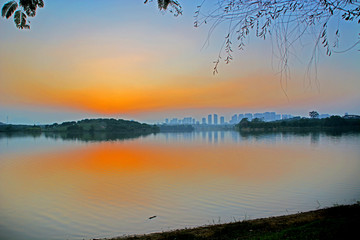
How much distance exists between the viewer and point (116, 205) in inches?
353

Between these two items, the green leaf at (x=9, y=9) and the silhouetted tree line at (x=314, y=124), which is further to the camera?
the silhouetted tree line at (x=314, y=124)

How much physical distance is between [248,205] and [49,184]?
32.6ft

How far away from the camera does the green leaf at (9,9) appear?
2.32 metres

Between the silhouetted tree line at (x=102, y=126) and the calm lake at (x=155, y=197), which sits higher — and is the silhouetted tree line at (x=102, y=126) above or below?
above

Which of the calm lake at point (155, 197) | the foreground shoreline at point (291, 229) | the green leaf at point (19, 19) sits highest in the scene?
the green leaf at point (19, 19)

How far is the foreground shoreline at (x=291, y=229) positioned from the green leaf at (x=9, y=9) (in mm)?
4419

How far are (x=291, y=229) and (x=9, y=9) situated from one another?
4.91 metres

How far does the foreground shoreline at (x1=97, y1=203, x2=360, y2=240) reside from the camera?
3562mm

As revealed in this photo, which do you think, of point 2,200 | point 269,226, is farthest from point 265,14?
point 2,200

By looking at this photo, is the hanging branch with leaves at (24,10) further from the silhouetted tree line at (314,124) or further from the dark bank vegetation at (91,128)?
the dark bank vegetation at (91,128)

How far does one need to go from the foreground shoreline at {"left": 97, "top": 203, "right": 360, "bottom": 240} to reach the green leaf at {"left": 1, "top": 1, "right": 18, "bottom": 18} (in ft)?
14.5

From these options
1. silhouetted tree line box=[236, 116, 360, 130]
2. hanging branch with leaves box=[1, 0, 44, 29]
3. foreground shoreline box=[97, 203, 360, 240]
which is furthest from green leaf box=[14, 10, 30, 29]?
silhouetted tree line box=[236, 116, 360, 130]

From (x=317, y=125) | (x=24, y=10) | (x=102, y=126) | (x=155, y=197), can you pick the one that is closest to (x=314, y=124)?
(x=317, y=125)

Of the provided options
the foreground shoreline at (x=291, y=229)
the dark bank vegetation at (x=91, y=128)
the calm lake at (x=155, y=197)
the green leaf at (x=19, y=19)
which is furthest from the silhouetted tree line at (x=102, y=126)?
the green leaf at (x=19, y=19)
